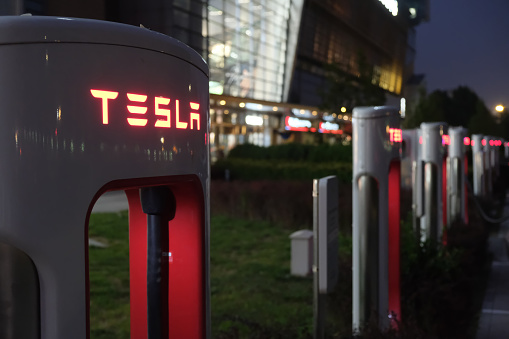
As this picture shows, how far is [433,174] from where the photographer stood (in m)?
10.2

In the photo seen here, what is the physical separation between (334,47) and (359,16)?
583 centimetres

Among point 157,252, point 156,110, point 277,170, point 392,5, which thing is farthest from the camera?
point 392,5

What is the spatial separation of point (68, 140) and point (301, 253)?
7.78m

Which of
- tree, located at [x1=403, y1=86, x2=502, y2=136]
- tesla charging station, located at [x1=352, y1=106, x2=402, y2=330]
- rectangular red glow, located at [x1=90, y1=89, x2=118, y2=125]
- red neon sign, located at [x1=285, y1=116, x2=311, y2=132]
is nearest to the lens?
rectangular red glow, located at [x1=90, y1=89, x2=118, y2=125]

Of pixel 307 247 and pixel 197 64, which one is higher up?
pixel 197 64

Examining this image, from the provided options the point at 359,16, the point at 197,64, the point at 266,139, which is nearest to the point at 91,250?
the point at 197,64

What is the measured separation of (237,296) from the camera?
8.27m

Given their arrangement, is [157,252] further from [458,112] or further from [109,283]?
[458,112]

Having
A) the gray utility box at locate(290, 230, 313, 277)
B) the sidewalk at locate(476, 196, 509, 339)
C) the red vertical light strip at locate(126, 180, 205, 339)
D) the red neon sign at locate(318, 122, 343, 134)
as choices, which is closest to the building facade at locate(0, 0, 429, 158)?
the red neon sign at locate(318, 122, 343, 134)

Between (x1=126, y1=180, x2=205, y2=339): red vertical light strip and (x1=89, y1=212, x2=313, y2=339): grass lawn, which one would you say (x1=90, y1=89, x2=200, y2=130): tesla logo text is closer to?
(x1=126, y1=180, x2=205, y2=339): red vertical light strip

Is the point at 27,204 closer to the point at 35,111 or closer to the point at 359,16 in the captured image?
the point at 35,111

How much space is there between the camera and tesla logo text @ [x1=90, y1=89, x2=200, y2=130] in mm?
1856

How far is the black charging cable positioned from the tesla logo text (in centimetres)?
32

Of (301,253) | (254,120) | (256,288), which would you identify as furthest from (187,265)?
(254,120)
